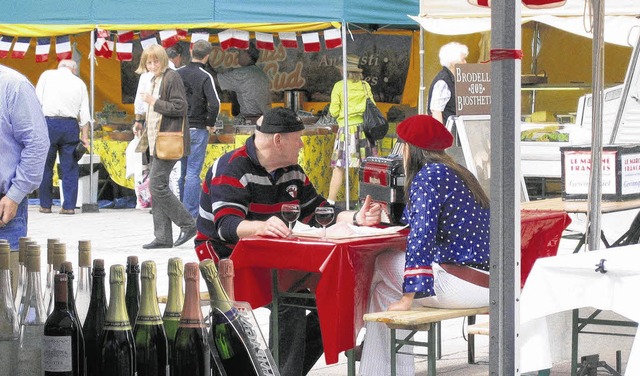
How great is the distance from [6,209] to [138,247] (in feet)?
21.6

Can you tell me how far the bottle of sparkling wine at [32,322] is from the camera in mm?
2746

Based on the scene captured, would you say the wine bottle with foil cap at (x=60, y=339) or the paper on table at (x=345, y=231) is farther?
the paper on table at (x=345, y=231)

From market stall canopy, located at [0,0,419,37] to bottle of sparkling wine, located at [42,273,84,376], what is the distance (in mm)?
11331

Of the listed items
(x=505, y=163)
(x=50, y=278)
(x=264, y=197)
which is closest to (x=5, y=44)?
(x=264, y=197)

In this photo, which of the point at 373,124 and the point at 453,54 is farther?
the point at 373,124

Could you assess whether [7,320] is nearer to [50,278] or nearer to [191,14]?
[50,278]

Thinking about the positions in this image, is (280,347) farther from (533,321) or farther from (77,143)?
(77,143)

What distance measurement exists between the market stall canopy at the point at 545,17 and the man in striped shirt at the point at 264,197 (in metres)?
7.85

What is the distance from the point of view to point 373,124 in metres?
14.6

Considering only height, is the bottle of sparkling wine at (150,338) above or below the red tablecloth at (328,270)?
above

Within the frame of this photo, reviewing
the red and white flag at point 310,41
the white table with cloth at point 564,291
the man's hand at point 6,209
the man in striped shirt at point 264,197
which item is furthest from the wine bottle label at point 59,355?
the red and white flag at point 310,41

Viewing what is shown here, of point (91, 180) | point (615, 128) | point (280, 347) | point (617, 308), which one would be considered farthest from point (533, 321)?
point (91, 180)

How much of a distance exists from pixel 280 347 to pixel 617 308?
2.14 m

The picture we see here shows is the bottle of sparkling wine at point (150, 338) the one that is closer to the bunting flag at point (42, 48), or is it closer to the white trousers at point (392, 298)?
the white trousers at point (392, 298)
